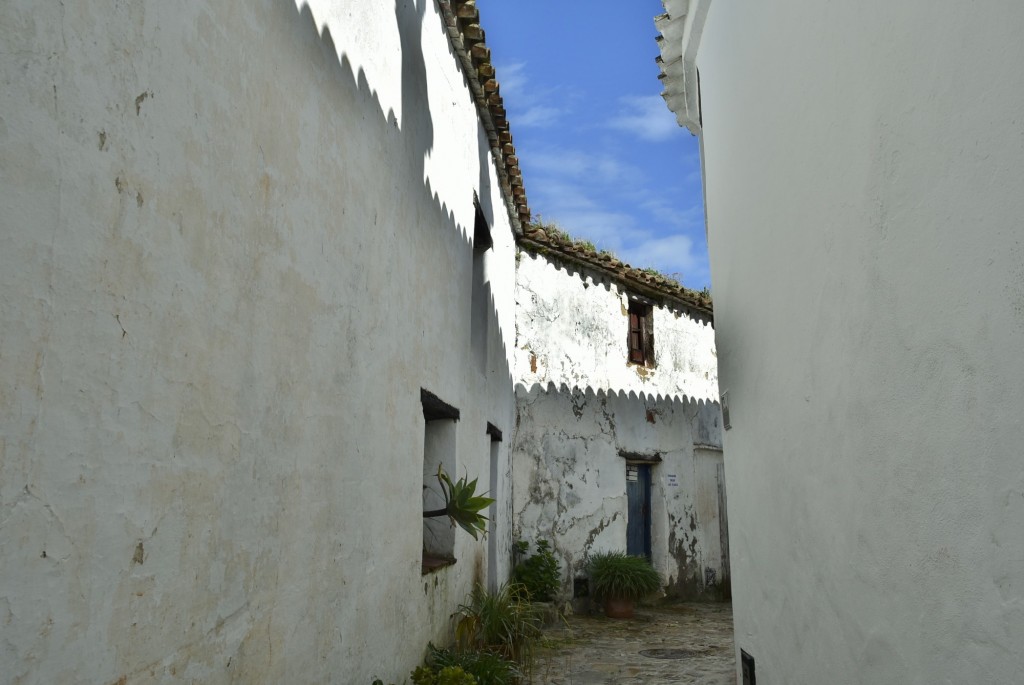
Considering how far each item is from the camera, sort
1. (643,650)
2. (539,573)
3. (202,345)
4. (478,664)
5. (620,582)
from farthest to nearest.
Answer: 1. (620,582)
2. (539,573)
3. (643,650)
4. (478,664)
5. (202,345)

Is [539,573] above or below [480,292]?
below

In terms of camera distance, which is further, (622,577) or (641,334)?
(641,334)

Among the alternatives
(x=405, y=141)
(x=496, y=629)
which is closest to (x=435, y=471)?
(x=496, y=629)

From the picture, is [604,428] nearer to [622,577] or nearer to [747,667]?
[622,577]

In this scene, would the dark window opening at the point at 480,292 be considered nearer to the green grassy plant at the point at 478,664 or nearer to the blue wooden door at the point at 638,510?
the green grassy plant at the point at 478,664

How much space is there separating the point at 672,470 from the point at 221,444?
10.4m

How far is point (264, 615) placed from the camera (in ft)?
9.26

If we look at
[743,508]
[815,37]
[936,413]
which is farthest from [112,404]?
[743,508]

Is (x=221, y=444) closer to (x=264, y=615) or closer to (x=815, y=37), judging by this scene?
(x=264, y=615)

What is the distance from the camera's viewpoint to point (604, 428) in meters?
11.5

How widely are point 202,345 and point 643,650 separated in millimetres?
7076

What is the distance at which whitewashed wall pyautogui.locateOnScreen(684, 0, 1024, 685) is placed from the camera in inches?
76.0

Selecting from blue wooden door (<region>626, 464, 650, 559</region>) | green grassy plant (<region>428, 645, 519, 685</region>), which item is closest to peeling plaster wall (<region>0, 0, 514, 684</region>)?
green grassy plant (<region>428, 645, 519, 685</region>)

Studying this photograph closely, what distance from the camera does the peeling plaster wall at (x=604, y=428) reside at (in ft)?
35.3
